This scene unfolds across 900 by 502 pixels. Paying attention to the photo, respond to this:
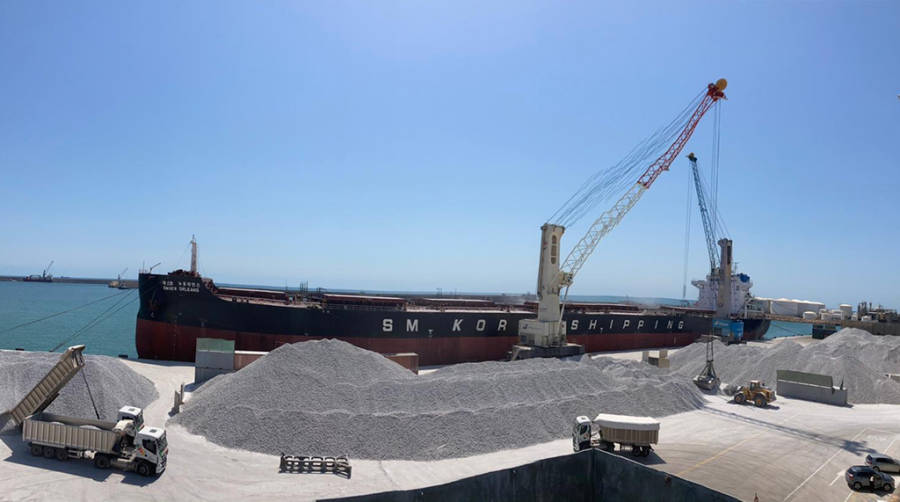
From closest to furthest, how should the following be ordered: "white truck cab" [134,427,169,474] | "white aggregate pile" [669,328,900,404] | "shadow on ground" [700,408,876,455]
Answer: "white truck cab" [134,427,169,474], "shadow on ground" [700,408,876,455], "white aggregate pile" [669,328,900,404]

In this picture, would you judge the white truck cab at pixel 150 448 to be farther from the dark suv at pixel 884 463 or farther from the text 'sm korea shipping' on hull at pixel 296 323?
the dark suv at pixel 884 463

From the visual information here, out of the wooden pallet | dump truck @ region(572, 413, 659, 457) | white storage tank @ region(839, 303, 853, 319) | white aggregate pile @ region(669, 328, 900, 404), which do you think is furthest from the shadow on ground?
white storage tank @ region(839, 303, 853, 319)

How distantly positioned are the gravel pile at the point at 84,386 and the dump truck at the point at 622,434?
798 inches

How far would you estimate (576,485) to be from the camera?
12.2m

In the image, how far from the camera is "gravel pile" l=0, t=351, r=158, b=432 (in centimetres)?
2159

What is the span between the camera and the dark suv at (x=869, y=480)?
56.2ft

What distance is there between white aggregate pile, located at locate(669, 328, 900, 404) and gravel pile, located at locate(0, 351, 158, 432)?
36506 mm

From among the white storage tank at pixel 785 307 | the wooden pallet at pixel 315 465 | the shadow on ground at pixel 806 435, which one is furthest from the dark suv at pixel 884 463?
the white storage tank at pixel 785 307

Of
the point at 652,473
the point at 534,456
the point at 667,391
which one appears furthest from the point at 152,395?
the point at 667,391

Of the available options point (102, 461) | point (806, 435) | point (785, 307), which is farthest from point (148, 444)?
point (785, 307)

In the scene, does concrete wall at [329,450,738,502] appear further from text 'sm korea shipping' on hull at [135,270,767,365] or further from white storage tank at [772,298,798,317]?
white storage tank at [772,298,798,317]

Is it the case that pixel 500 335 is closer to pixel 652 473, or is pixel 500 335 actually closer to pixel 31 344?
pixel 652 473

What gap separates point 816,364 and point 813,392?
591 centimetres

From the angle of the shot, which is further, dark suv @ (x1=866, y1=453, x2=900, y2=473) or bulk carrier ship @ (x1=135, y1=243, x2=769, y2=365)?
bulk carrier ship @ (x1=135, y1=243, x2=769, y2=365)
